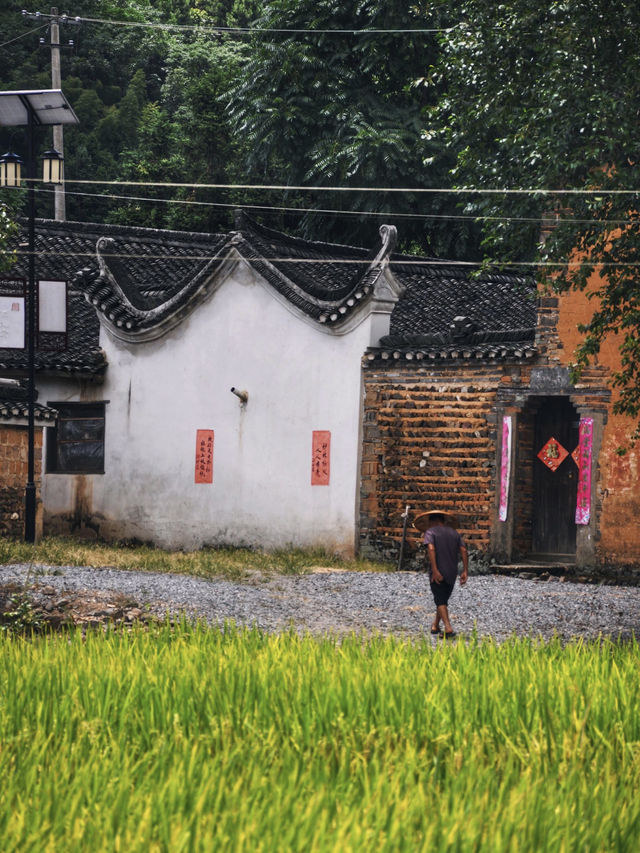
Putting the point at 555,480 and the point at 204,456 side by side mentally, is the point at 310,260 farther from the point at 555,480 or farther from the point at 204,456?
the point at 555,480

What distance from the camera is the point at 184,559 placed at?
1814 cm

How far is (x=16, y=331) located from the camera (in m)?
20.5

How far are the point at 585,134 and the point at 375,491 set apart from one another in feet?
23.7

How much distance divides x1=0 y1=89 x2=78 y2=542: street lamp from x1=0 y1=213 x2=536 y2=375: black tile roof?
1827 mm

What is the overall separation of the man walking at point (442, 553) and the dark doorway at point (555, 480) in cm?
641

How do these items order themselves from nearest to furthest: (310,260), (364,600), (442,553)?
(442,553) < (364,600) < (310,260)

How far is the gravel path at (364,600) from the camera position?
12.8 m

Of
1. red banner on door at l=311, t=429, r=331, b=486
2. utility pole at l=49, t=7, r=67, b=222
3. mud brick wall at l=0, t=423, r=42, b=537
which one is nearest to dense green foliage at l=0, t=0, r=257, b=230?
utility pole at l=49, t=7, r=67, b=222

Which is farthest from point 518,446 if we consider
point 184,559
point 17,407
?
point 17,407

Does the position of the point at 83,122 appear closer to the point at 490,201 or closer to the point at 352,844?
the point at 490,201

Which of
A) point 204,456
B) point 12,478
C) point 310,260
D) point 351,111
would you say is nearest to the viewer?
point 12,478

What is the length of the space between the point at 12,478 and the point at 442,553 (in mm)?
9797

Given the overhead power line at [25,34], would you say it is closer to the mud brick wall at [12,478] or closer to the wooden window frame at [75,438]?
the wooden window frame at [75,438]

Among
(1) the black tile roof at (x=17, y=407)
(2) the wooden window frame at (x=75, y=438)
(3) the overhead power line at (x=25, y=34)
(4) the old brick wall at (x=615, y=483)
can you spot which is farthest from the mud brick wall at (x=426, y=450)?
(3) the overhead power line at (x=25, y=34)
